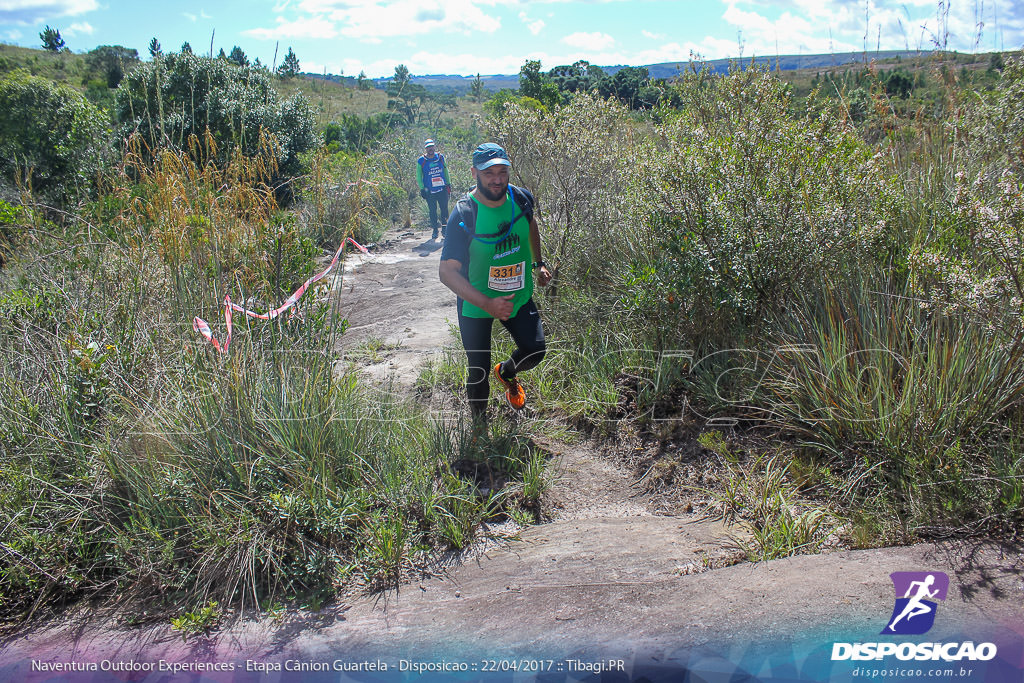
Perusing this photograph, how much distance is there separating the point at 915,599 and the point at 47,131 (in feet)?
42.7

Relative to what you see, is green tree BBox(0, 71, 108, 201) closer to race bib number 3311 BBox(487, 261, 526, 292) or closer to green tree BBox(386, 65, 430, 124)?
race bib number 3311 BBox(487, 261, 526, 292)

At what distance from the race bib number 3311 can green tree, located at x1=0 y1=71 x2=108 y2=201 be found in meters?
9.07

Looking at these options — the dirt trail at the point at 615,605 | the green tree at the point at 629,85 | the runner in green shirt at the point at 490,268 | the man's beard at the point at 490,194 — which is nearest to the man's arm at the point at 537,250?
the runner in green shirt at the point at 490,268

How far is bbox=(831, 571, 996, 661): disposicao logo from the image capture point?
2.23 meters

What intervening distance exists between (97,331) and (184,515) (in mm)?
1753

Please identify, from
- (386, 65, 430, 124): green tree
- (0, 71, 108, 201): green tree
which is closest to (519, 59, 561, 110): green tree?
(386, 65, 430, 124): green tree

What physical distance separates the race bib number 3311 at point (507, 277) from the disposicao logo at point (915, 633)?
253cm

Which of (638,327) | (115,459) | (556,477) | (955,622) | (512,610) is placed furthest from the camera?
(638,327)

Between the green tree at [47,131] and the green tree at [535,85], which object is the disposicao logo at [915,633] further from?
the green tree at [535,85]

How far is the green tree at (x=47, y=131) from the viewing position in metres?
10.3

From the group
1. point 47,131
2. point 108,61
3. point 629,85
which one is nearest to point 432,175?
point 47,131

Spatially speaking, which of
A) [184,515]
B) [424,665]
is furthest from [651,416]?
[184,515]

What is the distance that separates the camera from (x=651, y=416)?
4281mm

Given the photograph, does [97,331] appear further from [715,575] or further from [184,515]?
[715,575]
